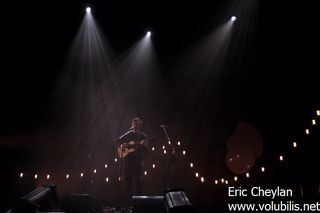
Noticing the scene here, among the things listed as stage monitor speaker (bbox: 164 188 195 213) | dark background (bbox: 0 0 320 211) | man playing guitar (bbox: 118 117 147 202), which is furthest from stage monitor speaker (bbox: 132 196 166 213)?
dark background (bbox: 0 0 320 211)

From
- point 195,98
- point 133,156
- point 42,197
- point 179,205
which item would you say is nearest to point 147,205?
point 42,197

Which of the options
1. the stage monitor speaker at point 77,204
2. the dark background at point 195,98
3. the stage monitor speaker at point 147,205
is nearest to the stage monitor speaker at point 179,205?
the stage monitor speaker at point 147,205

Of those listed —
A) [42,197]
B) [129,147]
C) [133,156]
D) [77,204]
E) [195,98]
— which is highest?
[195,98]

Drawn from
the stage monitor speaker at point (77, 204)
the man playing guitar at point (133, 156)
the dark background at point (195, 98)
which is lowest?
the stage monitor speaker at point (77, 204)

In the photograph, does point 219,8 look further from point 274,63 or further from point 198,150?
point 198,150

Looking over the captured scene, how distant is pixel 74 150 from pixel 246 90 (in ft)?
18.8

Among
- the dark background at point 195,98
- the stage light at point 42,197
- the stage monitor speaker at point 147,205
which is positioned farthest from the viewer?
the dark background at point 195,98

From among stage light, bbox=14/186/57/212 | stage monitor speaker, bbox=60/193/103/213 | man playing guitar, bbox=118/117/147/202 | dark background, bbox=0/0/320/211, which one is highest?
dark background, bbox=0/0/320/211

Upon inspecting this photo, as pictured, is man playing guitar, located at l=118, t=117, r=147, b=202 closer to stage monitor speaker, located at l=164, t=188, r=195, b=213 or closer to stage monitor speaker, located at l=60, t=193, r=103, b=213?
stage monitor speaker, located at l=60, t=193, r=103, b=213

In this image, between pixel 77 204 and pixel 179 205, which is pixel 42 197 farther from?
pixel 179 205

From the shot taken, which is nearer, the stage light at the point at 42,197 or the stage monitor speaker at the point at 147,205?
the stage light at the point at 42,197

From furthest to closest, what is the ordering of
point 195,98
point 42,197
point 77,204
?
point 195,98
point 77,204
point 42,197

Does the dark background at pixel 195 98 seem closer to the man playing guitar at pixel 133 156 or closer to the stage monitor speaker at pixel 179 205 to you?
the man playing guitar at pixel 133 156

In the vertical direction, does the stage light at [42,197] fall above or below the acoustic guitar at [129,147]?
below
